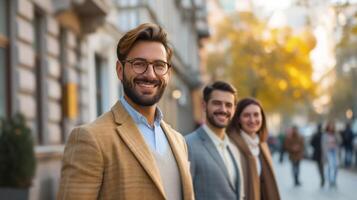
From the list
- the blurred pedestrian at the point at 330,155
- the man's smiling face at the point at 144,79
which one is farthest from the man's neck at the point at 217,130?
the blurred pedestrian at the point at 330,155

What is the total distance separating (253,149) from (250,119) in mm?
314

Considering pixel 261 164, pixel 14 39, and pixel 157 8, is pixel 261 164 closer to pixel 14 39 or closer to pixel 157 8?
pixel 14 39

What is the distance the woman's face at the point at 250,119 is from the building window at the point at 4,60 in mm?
5264

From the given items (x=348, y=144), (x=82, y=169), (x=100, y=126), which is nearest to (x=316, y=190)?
(x=348, y=144)

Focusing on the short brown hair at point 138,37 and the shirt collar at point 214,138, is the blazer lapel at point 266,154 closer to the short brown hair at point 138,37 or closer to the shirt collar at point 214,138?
the shirt collar at point 214,138

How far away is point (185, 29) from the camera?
135 feet

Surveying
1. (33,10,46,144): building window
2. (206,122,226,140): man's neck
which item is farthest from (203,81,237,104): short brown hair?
(33,10,46,144): building window

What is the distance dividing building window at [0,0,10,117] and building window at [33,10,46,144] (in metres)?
1.51

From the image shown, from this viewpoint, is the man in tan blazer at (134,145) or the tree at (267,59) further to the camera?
the tree at (267,59)

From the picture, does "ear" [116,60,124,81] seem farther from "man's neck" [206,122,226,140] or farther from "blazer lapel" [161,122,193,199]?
"man's neck" [206,122,226,140]

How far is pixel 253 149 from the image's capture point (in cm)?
529

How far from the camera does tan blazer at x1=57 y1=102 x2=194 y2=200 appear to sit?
2.38 meters

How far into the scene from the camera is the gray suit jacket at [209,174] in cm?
433

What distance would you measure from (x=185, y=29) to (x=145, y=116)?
38.6 metres
